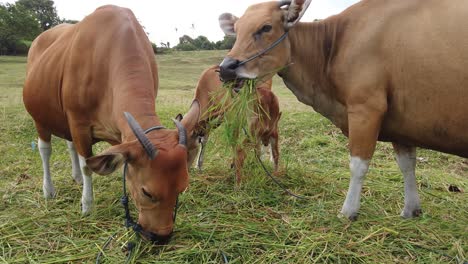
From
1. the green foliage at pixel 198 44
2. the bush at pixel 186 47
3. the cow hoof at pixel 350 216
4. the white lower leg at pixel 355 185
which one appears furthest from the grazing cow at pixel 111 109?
the bush at pixel 186 47

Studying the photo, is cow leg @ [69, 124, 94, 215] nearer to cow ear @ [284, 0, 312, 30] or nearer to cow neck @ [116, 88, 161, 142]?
cow neck @ [116, 88, 161, 142]

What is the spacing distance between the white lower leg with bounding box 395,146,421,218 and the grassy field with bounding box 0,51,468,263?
0.15 metres

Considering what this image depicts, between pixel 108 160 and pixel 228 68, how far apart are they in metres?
1.52

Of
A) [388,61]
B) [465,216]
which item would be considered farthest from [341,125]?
[465,216]

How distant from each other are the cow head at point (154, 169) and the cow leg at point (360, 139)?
170 centimetres

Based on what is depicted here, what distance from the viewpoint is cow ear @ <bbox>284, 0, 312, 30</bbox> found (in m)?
4.26

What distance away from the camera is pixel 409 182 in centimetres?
465

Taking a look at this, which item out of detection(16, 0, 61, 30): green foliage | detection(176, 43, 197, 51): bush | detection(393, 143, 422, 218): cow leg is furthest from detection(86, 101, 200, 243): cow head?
detection(16, 0, 61, 30): green foliage

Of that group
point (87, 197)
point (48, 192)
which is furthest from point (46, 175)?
point (87, 197)

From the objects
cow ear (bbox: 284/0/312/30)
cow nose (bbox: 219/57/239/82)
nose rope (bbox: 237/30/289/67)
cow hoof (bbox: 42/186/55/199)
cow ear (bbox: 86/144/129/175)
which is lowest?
cow hoof (bbox: 42/186/55/199)

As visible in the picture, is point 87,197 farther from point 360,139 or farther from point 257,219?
point 360,139

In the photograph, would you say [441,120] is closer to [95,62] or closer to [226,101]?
[226,101]

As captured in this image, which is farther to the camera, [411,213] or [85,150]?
[85,150]

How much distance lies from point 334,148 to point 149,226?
5024mm
